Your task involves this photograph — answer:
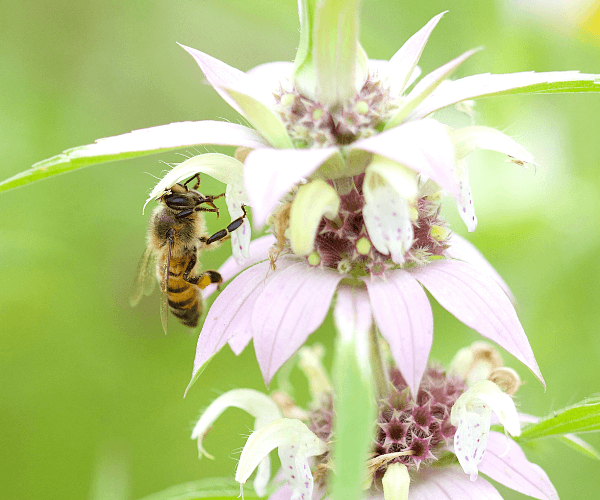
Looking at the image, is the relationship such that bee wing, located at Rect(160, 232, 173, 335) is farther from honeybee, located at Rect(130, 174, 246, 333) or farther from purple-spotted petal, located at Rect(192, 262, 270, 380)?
purple-spotted petal, located at Rect(192, 262, 270, 380)

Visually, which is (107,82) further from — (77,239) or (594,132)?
(594,132)

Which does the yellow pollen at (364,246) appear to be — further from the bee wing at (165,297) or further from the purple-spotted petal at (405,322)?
the bee wing at (165,297)

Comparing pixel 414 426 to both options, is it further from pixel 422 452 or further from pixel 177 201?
pixel 177 201

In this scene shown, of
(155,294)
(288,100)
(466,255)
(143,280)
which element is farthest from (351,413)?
(155,294)

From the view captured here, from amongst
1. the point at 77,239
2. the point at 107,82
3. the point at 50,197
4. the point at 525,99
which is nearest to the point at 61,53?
the point at 107,82

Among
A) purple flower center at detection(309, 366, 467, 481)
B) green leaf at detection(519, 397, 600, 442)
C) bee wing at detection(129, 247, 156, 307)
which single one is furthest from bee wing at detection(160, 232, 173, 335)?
green leaf at detection(519, 397, 600, 442)

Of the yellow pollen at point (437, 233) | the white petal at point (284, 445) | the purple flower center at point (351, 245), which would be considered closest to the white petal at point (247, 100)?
the purple flower center at point (351, 245)
